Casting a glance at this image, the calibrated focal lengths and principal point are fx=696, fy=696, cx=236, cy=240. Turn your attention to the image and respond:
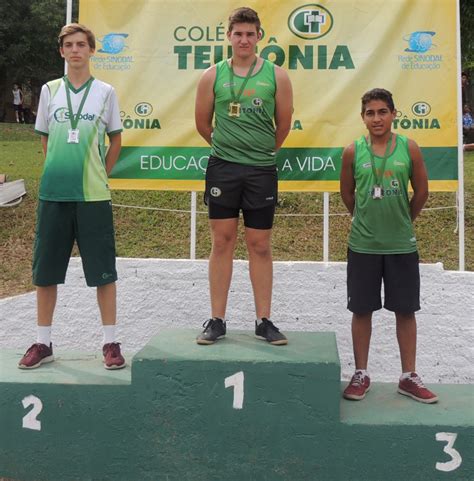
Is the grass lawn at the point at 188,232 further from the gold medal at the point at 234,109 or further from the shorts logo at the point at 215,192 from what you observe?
the gold medal at the point at 234,109

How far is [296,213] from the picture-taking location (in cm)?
739

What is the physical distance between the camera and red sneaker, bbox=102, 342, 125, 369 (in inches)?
142

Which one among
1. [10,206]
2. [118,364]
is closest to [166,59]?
[118,364]

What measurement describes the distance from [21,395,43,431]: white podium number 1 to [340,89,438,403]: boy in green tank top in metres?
1.52

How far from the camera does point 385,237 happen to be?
11.3 ft

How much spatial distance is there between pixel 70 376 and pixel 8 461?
0.51m

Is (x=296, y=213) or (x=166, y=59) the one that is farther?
(x=296, y=213)

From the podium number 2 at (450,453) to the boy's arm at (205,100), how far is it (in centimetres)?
190

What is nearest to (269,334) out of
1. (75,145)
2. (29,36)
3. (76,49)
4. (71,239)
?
(71,239)

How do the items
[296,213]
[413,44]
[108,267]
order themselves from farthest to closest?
[296,213]
[413,44]
[108,267]

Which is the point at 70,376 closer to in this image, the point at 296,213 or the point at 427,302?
the point at 427,302

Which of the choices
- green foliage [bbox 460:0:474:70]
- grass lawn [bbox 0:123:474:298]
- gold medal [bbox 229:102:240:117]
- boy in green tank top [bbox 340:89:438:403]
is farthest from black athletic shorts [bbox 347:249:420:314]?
green foliage [bbox 460:0:474:70]

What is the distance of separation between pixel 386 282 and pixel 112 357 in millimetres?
1461

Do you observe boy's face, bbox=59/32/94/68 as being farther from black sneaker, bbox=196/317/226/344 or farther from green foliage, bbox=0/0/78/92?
green foliage, bbox=0/0/78/92
